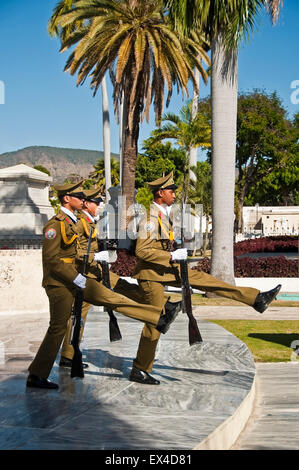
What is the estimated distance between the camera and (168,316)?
5652 mm

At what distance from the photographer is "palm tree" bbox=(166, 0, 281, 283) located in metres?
13.2

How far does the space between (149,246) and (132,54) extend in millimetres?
16368

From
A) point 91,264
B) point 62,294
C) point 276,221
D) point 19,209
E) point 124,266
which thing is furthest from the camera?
point 276,221

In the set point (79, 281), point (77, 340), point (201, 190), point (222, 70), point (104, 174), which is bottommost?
point (77, 340)

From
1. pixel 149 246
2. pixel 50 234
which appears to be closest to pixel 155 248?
pixel 149 246

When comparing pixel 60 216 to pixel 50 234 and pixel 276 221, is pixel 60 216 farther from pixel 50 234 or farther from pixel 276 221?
pixel 276 221


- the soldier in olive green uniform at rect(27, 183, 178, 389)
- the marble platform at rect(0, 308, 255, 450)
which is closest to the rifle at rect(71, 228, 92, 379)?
the soldier in olive green uniform at rect(27, 183, 178, 389)

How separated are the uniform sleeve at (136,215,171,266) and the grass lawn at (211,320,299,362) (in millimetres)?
2341

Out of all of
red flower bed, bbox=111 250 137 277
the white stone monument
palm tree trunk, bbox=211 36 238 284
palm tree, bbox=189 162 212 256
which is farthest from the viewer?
palm tree, bbox=189 162 212 256

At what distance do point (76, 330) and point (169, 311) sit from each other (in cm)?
90

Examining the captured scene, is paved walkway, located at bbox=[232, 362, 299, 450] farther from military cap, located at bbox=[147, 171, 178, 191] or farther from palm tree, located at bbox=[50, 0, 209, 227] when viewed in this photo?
palm tree, located at bbox=[50, 0, 209, 227]

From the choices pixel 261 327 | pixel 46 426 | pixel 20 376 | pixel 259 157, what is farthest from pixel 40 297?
pixel 259 157

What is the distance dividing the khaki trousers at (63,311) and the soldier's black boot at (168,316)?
11 centimetres

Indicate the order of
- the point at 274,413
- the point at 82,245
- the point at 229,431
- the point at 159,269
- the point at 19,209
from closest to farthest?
the point at 229,431
the point at 274,413
the point at 159,269
the point at 82,245
the point at 19,209
